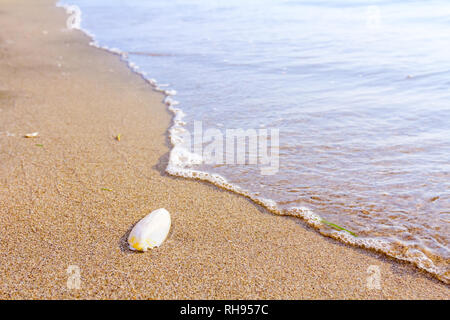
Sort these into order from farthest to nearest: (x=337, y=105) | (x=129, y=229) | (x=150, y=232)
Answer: (x=337, y=105) < (x=129, y=229) < (x=150, y=232)

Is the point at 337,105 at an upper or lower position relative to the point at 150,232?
upper

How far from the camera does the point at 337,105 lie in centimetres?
500

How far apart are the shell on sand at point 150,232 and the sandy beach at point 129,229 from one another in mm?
63

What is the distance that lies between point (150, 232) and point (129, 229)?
0.26 m

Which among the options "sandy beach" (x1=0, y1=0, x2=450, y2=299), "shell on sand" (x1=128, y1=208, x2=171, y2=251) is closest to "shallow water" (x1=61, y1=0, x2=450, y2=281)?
"sandy beach" (x1=0, y1=0, x2=450, y2=299)

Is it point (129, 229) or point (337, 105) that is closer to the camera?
point (129, 229)

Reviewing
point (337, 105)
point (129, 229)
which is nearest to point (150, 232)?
point (129, 229)

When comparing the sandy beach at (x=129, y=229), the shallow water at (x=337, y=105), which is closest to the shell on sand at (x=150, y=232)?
the sandy beach at (x=129, y=229)

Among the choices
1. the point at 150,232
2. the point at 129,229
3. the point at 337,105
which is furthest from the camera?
the point at 337,105

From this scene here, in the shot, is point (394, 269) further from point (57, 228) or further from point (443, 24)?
point (443, 24)

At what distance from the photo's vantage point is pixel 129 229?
2.60 metres

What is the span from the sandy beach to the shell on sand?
0.21 ft

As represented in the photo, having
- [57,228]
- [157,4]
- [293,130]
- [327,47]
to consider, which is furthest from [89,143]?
[157,4]

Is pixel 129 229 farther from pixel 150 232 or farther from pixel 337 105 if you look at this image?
pixel 337 105
